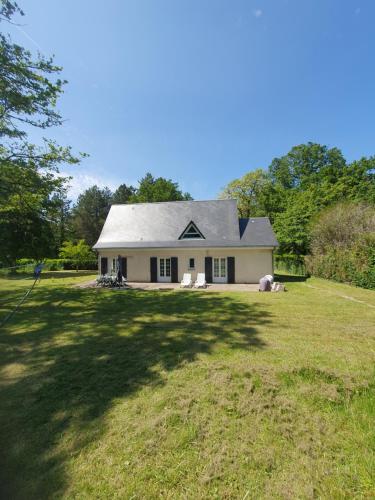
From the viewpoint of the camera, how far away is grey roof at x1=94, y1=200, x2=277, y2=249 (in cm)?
1803

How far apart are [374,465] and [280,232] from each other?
80.7 feet

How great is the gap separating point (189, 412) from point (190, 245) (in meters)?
14.8

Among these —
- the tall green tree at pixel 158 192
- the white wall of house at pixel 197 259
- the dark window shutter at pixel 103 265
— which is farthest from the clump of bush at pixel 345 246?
the tall green tree at pixel 158 192

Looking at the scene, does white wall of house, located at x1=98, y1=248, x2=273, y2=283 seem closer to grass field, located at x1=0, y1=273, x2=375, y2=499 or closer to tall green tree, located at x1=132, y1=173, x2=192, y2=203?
grass field, located at x1=0, y1=273, x2=375, y2=499

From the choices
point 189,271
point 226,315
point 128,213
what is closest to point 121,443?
point 226,315

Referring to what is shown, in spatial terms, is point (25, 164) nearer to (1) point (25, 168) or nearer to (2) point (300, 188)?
(1) point (25, 168)

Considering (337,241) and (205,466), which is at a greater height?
(337,241)

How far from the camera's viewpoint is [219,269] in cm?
1775

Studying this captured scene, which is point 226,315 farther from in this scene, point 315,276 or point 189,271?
point 315,276

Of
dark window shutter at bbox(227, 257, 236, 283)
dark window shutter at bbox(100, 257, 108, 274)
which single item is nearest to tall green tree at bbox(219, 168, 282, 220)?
dark window shutter at bbox(227, 257, 236, 283)

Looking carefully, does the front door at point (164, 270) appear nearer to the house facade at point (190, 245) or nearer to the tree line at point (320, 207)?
the house facade at point (190, 245)

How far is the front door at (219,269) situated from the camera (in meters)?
17.6

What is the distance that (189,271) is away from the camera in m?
18.1

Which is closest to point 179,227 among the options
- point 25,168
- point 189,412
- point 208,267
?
point 208,267
